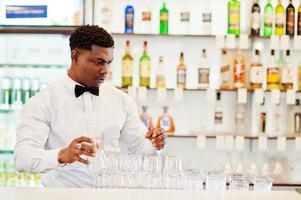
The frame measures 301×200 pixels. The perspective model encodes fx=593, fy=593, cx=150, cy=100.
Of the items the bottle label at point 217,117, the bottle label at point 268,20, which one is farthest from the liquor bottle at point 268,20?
the bottle label at point 217,117

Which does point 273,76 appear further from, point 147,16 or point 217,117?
point 147,16

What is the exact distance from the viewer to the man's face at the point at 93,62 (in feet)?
9.84

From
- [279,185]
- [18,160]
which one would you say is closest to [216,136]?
[279,185]

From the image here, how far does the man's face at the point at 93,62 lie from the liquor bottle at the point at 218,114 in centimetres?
197

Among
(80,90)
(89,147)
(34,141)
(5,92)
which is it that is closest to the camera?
(89,147)

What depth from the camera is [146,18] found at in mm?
4836

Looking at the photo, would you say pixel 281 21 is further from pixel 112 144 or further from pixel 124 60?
pixel 112 144

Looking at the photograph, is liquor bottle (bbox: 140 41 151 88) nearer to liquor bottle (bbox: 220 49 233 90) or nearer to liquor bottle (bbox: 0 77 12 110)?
liquor bottle (bbox: 220 49 233 90)

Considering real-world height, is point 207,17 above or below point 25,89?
above

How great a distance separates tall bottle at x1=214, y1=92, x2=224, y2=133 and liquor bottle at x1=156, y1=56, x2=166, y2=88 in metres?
0.47

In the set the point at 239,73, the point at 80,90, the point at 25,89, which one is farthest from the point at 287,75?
the point at 80,90

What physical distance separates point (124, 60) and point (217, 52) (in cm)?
79

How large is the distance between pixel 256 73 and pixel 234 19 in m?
0.47

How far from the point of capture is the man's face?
3000 millimetres
